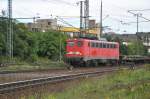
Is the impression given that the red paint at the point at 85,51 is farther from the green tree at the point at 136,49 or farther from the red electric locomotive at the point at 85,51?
the green tree at the point at 136,49

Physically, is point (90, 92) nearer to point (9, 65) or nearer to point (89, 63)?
point (9, 65)

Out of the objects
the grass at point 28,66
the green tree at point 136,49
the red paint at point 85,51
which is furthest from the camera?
the green tree at point 136,49

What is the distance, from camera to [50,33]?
208 feet

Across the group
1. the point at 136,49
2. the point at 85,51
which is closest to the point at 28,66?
the point at 85,51

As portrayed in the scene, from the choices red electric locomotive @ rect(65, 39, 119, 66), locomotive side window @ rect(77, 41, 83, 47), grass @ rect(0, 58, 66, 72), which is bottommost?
grass @ rect(0, 58, 66, 72)

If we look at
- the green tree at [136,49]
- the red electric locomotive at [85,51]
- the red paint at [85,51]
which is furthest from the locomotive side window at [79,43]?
the green tree at [136,49]

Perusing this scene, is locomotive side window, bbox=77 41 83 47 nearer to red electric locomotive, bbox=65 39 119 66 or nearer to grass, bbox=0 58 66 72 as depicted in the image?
red electric locomotive, bbox=65 39 119 66

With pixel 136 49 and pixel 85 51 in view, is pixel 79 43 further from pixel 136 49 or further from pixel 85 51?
pixel 136 49

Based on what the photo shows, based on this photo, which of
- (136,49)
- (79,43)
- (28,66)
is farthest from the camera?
(136,49)

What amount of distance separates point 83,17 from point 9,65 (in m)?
16.9

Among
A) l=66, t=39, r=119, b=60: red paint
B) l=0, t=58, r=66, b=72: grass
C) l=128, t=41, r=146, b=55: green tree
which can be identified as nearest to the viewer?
l=0, t=58, r=66, b=72: grass

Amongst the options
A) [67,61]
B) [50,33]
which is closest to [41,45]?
[50,33]

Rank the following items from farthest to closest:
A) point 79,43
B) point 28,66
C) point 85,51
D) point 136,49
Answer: point 136,49 < point 79,43 < point 85,51 < point 28,66

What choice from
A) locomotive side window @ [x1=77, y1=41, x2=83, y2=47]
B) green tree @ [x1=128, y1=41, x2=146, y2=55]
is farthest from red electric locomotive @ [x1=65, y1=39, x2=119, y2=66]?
green tree @ [x1=128, y1=41, x2=146, y2=55]
